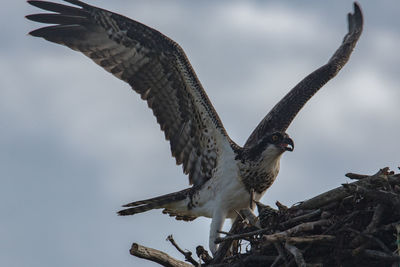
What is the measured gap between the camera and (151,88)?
9.51 metres

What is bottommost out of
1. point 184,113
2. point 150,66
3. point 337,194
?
point 337,194

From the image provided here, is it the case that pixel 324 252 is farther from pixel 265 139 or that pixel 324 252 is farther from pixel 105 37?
pixel 105 37

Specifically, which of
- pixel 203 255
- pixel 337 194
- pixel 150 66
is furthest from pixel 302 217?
pixel 150 66

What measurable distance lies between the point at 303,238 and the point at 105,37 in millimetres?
4071

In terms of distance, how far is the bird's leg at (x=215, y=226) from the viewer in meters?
8.41

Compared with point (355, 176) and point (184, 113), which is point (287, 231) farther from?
point (184, 113)

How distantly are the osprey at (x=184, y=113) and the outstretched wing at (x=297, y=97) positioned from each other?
12mm

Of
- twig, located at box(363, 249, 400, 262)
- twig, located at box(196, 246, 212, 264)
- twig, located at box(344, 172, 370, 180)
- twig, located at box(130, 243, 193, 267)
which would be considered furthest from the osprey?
twig, located at box(363, 249, 400, 262)

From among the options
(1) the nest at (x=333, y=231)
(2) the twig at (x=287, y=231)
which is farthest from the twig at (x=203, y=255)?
(2) the twig at (x=287, y=231)

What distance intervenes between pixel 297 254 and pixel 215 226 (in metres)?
2.17

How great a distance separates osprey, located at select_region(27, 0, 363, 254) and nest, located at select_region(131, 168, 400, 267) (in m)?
0.98

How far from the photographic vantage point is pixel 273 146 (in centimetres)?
857

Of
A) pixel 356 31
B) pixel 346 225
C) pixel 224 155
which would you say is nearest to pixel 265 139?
pixel 224 155

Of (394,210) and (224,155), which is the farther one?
(224,155)
